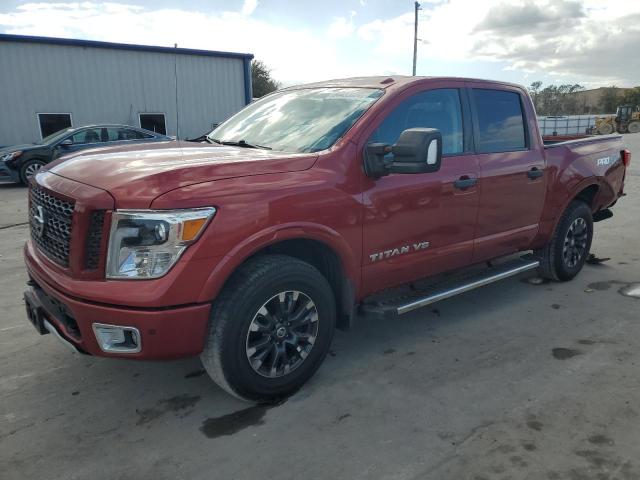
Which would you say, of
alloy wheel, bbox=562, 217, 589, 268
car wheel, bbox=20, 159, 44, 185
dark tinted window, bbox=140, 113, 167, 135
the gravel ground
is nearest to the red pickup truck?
the gravel ground

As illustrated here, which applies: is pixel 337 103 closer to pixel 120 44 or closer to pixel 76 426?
pixel 76 426

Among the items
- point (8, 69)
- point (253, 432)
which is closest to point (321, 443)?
point (253, 432)

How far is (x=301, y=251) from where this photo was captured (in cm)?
318

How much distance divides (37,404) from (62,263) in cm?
93

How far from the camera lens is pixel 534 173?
14.3ft

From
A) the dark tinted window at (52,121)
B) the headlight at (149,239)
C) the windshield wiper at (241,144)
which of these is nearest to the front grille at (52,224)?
the headlight at (149,239)

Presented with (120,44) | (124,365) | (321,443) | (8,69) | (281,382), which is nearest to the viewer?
(321,443)

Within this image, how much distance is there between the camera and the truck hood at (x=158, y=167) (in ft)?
8.16

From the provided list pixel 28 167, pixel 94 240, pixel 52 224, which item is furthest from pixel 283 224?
pixel 28 167

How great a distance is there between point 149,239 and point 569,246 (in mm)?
4265

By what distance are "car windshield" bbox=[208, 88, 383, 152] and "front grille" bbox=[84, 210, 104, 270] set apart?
1.29 meters

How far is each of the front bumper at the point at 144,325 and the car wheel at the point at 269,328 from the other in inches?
5.1

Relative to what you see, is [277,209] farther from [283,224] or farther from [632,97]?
[632,97]

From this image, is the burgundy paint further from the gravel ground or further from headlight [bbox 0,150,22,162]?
headlight [bbox 0,150,22,162]
